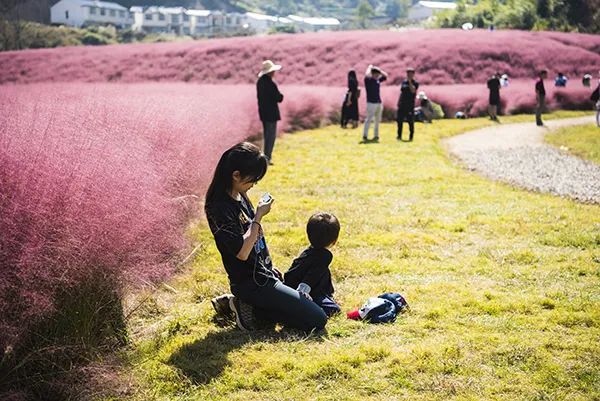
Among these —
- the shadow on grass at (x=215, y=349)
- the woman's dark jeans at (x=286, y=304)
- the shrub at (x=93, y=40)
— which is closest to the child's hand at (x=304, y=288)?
the woman's dark jeans at (x=286, y=304)

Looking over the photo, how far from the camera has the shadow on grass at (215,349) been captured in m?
3.91

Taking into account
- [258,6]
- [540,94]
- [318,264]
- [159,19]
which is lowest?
[318,264]

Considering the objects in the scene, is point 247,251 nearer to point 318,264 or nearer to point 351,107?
point 318,264

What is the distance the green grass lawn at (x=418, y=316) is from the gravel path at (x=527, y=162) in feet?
2.88

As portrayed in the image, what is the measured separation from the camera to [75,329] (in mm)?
3621

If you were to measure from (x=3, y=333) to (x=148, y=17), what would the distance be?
9409 centimetres

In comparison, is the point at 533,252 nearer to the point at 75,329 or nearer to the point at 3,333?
the point at 75,329

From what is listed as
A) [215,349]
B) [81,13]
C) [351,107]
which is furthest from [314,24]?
[215,349]

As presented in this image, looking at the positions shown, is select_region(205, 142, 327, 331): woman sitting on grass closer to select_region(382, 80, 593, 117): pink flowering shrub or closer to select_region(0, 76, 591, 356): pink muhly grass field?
select_region(0, 76, 591, 356): pink muhly grass field

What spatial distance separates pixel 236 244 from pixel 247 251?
0.10 meters

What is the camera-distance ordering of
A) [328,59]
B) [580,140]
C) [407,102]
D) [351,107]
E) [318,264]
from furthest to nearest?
[328,59], [351,107], [407,102], [580,140], [318,264]

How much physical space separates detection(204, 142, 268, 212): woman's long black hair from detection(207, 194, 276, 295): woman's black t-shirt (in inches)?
3.3

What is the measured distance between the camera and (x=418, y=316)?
4.79m

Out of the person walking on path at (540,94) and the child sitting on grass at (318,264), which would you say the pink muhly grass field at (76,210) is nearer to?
the child sitting on grass at (318,264)
